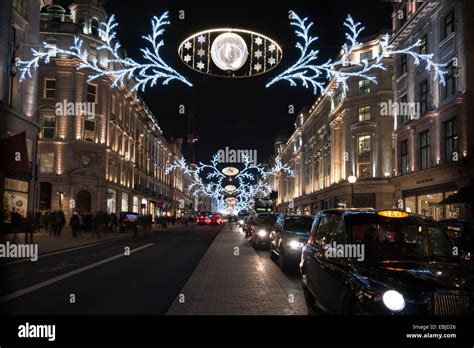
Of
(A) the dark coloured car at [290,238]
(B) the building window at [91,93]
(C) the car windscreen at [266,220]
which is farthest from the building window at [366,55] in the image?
(A) the dark coloured car at [290,238]

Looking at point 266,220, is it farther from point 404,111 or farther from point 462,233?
point 404,111

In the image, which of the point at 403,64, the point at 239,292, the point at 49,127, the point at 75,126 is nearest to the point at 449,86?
the point at 403,64

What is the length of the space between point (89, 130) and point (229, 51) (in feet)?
138

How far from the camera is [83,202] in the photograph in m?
47.4

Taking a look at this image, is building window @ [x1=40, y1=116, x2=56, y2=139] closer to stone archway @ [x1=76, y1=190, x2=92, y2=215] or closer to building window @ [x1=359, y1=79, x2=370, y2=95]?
stone archway @ [x1=76, y1=190, x2=92, y2=215]

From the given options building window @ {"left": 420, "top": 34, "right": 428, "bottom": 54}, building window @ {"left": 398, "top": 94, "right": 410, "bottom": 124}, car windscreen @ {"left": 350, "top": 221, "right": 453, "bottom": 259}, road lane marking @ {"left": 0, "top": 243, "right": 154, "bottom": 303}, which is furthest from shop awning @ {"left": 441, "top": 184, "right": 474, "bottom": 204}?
road lane marking @ {"left": 0, "top": 243, "right": 154, "bottom": 303}

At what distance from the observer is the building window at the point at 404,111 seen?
33.6 meters

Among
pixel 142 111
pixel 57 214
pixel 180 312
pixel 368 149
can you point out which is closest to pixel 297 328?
pixel 180 312

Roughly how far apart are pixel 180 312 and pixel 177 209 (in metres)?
113

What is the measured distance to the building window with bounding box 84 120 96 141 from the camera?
160 feet

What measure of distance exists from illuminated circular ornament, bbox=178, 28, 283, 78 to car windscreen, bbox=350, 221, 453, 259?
4.72 meters

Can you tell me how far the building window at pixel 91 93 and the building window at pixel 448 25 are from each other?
34.7 m

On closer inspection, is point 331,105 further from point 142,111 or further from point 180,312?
point 180,312

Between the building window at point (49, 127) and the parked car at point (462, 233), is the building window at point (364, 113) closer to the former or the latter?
the building window at point (49, 127)
